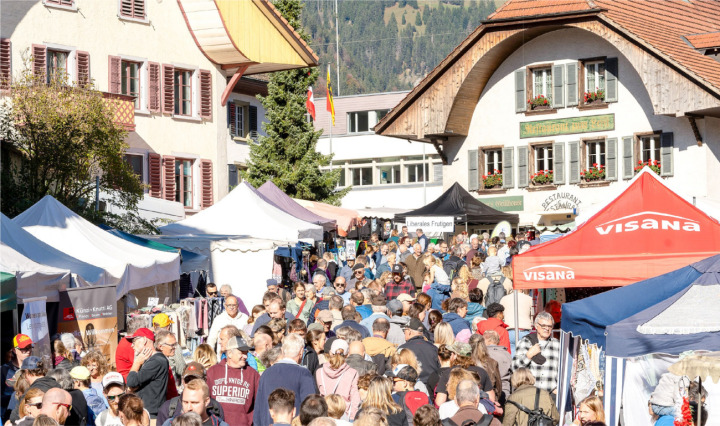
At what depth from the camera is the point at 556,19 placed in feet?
120

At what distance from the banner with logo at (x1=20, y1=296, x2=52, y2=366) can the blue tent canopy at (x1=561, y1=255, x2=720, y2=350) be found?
5.79m

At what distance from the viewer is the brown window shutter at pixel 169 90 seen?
35.6 m

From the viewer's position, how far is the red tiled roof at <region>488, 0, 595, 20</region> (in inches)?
1451

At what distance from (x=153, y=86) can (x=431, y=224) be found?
10.00m

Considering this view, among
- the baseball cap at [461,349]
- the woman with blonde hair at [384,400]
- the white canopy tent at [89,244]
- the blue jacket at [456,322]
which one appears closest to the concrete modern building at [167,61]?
the white canopy tent at [89,244]

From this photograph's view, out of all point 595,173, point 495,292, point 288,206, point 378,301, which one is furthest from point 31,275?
point 595,173

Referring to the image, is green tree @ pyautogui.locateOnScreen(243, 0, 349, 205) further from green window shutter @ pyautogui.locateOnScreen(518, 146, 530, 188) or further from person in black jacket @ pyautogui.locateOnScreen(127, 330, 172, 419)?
person in black jacket @ pyautogui.locateOnScreen(127, 330, 172, 419)

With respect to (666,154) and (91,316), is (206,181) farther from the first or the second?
(91,316)

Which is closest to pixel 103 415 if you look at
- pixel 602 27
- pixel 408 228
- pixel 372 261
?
pixel 372 261

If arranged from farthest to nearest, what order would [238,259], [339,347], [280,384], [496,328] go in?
[238,259] < [496,328] < [339,347] < [280,384]

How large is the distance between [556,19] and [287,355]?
2831cm

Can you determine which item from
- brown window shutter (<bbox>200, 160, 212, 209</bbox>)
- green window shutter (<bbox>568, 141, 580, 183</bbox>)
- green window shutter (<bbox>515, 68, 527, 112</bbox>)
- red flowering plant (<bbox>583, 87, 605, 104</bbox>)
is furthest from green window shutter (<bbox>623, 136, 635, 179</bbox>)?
brown window shutter (<bbox>200, 160, 212, 209</bbox>)

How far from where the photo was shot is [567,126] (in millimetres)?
→ 38219

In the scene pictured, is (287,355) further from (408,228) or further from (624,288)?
(408,228)
